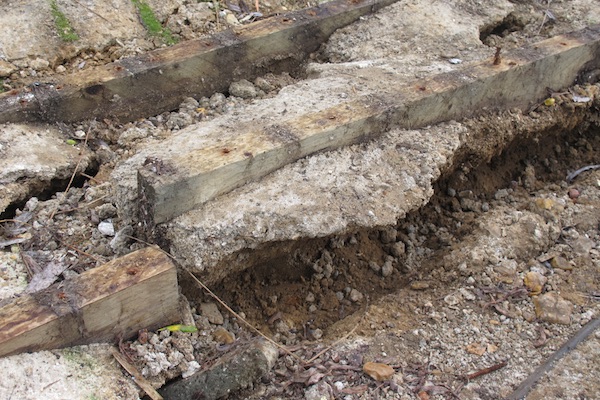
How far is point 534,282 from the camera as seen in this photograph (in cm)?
360

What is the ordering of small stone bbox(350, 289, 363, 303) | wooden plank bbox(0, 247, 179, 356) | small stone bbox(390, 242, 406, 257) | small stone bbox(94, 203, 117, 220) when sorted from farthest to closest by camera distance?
small stone bbox(390, 242, 406, 257), small stone bbox(350, 289, 363, 303), small stone bbox(94, 203, 117, 220), wooden plank bbox(0, 247, 179, 356)

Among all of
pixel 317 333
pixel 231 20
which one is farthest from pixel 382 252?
pixel 231 20

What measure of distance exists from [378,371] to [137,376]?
1193 mm

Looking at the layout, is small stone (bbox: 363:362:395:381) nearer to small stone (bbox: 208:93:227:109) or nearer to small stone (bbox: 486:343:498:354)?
small stone (bbox: 486:343:498:354)

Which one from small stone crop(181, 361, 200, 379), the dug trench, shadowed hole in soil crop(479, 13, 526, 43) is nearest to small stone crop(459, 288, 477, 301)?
the dug trench

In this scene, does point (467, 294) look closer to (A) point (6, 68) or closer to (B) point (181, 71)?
(B) point (181, 71)

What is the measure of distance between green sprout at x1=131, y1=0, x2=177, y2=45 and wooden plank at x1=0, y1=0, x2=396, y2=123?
0.65 meters

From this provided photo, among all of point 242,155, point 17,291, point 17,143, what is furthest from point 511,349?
point 17,143

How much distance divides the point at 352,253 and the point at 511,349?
1142 millimetres

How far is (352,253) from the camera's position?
12.8 ft

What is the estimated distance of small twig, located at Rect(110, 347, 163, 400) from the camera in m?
2.73

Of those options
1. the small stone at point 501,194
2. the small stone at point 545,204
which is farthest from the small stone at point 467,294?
the small stone at point 501,194

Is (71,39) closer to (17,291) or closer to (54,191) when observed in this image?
(54,191)

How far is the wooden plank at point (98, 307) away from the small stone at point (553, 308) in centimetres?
203
